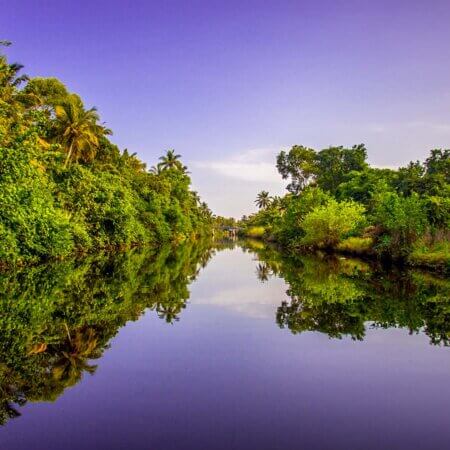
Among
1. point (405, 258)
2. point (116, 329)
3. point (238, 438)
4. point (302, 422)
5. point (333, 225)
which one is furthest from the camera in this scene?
point (333, 225)

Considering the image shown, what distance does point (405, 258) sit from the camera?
26297 mm

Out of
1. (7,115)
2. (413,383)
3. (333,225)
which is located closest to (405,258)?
(333,225)

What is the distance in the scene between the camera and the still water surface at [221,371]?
4.78m

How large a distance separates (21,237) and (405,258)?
22.9 meters

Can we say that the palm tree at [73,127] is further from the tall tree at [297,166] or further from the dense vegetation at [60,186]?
the tall tree at [297,166]

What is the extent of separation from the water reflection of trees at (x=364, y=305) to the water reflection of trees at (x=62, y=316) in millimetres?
3861

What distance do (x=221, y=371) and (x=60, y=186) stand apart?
2710 centimetres

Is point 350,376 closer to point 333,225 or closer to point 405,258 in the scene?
point 405,258

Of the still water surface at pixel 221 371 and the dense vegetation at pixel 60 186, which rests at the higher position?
the dense vegetation at pixel 60 186

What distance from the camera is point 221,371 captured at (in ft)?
23.0

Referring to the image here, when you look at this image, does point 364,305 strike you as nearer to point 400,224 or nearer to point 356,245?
point 400,224

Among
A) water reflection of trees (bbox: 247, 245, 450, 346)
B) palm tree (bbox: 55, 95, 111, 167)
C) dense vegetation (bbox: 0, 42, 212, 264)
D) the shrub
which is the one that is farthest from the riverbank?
the shrub

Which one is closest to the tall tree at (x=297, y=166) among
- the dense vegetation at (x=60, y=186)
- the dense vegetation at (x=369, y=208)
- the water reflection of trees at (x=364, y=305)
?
the dense vegetation at (x=369, y=208)

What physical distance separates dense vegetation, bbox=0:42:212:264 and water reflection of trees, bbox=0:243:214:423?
2532 millimetres
